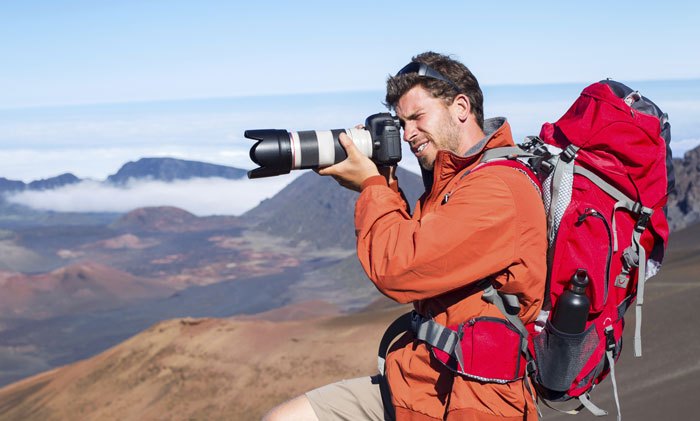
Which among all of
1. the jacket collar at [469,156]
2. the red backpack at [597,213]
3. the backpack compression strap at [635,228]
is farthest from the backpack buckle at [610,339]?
the jacket collar at [469,156]

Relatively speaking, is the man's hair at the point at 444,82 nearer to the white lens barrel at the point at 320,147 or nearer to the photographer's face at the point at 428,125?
the photographer's face at the point at 428,125

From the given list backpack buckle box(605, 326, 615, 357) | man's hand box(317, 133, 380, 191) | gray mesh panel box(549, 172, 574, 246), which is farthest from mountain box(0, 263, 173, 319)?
gray mesh panel box(549, 172, 574, 246)

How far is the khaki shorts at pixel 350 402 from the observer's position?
369 centimetres

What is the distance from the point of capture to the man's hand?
3447mm

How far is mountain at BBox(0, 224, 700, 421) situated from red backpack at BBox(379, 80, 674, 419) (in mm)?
3712

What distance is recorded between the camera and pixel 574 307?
3.15 m

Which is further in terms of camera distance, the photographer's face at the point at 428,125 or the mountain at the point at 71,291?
the mountain at the point at 71,291

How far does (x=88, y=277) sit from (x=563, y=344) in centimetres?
7872

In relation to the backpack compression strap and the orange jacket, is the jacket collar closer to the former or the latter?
the orange jacket

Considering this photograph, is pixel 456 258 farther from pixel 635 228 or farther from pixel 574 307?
pixel 635 228

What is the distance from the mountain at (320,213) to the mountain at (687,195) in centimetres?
3327

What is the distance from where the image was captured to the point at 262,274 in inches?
3273

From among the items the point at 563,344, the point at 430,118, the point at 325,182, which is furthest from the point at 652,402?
the point at 325,182

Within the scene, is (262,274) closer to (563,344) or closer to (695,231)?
(695,231)
